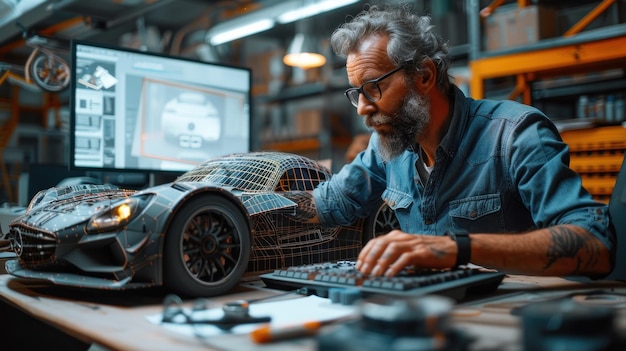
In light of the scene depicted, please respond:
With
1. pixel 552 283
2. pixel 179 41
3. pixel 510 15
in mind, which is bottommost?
pixel 552 283

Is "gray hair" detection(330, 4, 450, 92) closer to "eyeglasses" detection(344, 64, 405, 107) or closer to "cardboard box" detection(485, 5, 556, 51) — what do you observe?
"eyeglasses" detection(344, 64, 405, 107)

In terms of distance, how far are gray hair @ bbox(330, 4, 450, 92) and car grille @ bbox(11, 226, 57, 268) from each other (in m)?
0.73

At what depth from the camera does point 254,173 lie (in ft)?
3.77

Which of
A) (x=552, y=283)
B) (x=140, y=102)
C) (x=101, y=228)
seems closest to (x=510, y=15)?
(x=140, y=102)

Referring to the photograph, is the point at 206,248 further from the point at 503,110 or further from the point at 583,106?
the point at 583,106

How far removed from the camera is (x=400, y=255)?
31.5 inches

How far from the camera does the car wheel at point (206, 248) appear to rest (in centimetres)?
81

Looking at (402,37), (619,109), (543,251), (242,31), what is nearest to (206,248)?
(543,251)

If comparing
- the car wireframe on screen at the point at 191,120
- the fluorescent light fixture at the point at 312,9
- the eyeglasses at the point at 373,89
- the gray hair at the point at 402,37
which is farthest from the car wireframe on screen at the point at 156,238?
the fluorescent light fixture at the point at 312,9

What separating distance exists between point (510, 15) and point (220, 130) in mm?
2143

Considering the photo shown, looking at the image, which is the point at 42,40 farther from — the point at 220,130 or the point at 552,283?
the point at 552,283

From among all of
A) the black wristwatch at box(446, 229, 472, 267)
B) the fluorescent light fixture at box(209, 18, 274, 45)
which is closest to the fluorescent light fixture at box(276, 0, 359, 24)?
the fluorescent light fixture at box(209, 18, 274, 45)

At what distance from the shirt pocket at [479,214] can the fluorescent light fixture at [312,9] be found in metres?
2.71

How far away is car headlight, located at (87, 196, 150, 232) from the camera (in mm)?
814
